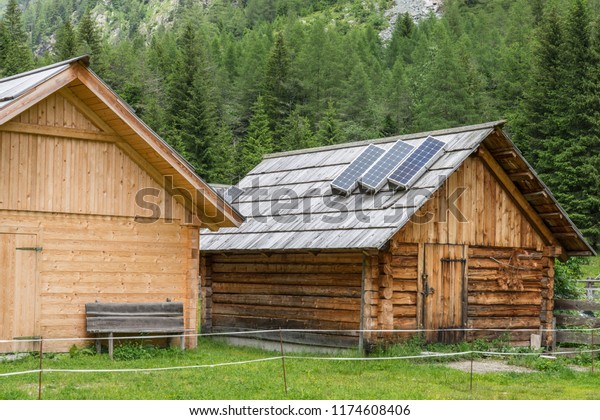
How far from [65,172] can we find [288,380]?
6376mm

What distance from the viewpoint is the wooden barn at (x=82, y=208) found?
1756 centimetres

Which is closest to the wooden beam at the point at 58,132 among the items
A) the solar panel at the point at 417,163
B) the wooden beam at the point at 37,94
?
the wooden beam at the point at 37,94

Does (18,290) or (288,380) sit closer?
(288,380)

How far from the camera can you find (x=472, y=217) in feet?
69.5

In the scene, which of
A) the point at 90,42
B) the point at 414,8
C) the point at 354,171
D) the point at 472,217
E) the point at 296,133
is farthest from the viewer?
the point at 414,8

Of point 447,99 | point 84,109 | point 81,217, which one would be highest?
point 447,99

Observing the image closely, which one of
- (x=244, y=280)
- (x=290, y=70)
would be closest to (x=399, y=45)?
(x=290, y=70)

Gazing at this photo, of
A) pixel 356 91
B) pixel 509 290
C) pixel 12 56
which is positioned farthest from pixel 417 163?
pixel 356 91

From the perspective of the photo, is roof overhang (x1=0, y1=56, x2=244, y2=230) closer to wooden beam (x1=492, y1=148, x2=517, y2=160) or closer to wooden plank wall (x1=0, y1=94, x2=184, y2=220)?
wooden plank wall (x1=0, y1=94, x2=184, y2=220)

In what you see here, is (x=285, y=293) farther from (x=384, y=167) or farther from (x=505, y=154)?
(x=505, y=154)

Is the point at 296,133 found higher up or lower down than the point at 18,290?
higher up

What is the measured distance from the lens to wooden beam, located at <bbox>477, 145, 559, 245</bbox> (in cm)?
2139

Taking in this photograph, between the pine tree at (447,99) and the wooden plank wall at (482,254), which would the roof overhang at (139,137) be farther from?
the pine tree at (447,99)

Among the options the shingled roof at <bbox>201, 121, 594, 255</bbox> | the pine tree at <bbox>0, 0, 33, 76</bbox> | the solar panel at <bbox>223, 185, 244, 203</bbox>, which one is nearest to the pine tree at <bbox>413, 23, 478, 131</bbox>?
the pine tree at <bbox>0, 0, 33, 76</bbox>
